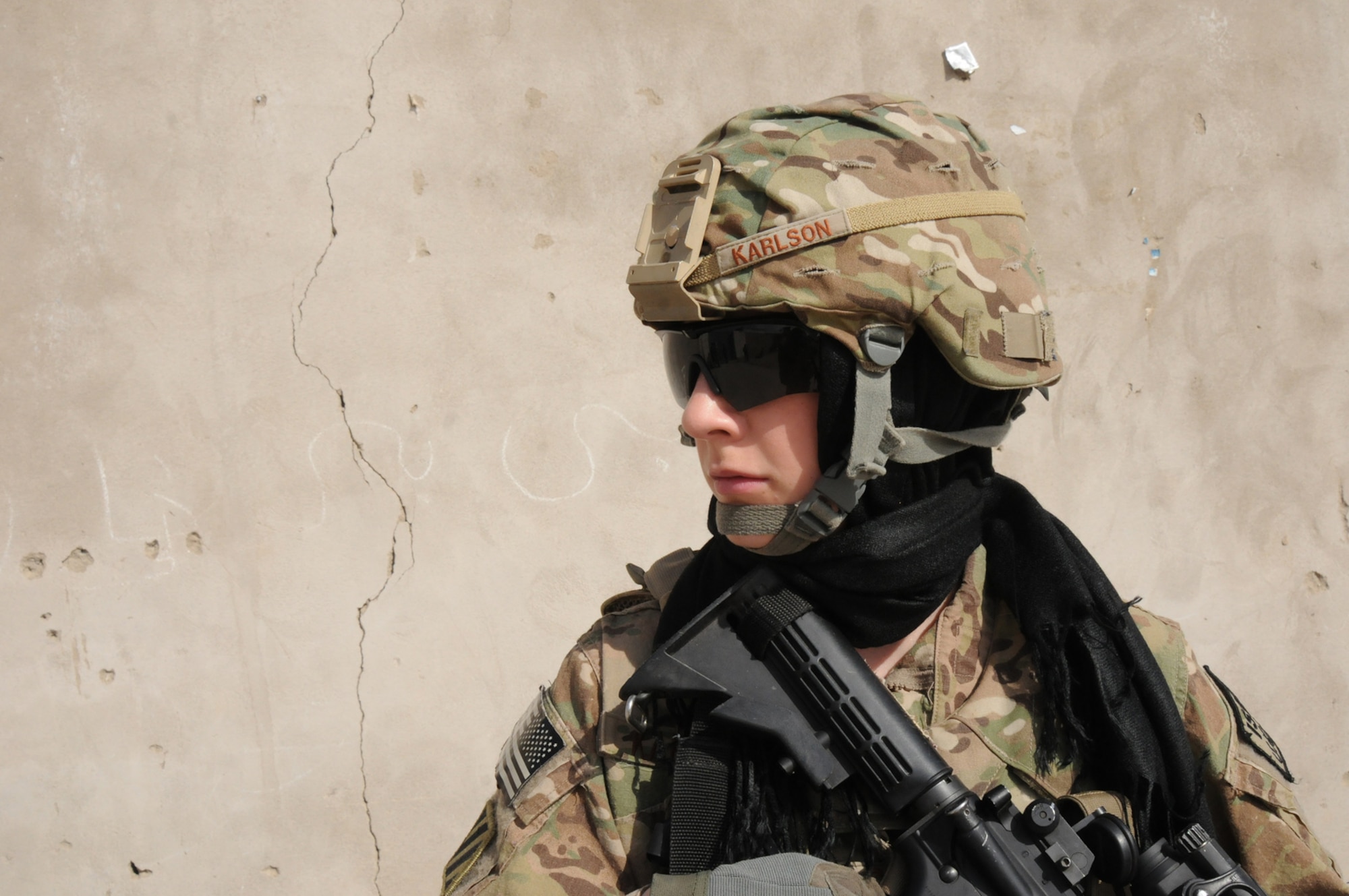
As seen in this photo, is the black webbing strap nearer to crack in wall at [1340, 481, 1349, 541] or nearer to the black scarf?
the black scarf

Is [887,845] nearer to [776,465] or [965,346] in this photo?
[776,465]

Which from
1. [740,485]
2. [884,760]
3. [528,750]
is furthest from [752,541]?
[528,750]

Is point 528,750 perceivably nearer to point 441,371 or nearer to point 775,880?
point 775,880

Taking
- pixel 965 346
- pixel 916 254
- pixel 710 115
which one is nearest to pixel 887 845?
pixel 965 346

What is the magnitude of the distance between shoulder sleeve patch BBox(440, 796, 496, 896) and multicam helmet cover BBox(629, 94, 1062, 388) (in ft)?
2.49

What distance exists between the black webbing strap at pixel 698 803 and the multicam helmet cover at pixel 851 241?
56cm

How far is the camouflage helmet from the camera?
1.23 metres

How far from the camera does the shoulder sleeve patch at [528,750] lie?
1411 millimetres

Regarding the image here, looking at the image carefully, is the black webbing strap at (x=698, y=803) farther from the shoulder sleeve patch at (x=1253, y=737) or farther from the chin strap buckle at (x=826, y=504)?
the shoulder sleeve patch at (x=1253, y=737)

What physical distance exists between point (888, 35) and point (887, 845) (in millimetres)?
2642

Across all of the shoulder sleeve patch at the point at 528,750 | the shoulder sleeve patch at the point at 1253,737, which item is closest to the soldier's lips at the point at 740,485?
the shoulder sleeve patch at the point at 528,750

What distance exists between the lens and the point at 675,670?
1326 millimetres

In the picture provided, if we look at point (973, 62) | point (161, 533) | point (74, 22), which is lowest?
point (161, 533)

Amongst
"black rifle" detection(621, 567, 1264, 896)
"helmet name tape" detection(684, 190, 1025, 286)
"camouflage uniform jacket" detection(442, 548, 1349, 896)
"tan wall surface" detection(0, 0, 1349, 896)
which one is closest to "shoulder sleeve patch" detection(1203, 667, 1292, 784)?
"camouflage uniform jacket" detection(442, 548, 1349, 896)
